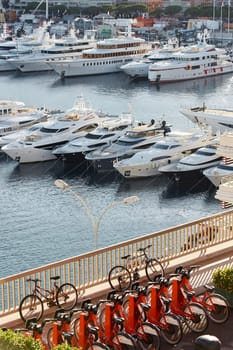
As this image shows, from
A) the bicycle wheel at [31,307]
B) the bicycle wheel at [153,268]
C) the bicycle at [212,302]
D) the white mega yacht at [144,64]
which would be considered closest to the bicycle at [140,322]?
the bicycle at [212,302]

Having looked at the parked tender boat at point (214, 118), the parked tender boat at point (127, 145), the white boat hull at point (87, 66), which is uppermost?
the parked tender boat at point (214, 118)

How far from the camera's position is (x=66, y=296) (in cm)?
1015

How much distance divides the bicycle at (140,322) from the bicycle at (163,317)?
3.4 inches

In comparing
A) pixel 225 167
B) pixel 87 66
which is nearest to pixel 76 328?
pixel 225 167

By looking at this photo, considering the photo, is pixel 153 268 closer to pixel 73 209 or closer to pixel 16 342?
pixel 16 342

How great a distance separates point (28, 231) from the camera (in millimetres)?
27844

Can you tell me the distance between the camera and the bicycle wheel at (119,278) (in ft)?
34.6

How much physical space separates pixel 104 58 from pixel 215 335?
66.3m

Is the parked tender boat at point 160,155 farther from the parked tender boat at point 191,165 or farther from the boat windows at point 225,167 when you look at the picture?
the boat windows at point 225,167

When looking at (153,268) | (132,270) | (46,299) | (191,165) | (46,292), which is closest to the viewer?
(46,299)

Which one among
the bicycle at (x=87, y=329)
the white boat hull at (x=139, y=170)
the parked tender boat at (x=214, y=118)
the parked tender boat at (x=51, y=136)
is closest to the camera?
the bicycle at (x=87, y=329)

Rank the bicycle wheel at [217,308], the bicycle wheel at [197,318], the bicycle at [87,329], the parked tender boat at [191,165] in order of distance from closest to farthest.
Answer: the bicycle at [87,329] < the bicycle wheel at [197,318] < the bicycle wheel at [217,308] < the parked tender boat at [191,165]

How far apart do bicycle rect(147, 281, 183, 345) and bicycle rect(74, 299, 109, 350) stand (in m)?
0.73

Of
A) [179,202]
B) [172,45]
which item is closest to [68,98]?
[172,45]
